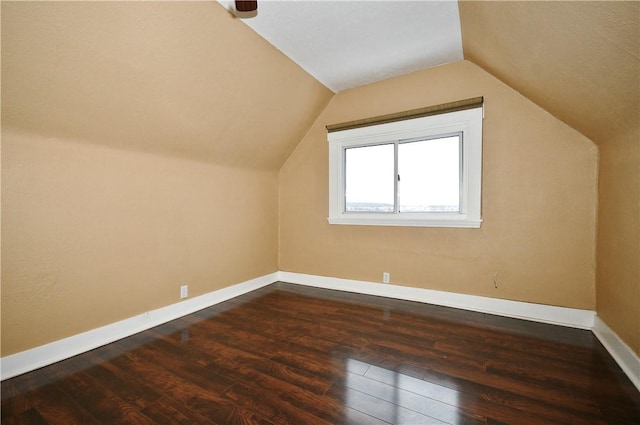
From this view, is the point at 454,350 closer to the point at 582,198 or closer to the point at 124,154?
the point at 582,198

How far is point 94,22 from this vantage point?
5.29 ft

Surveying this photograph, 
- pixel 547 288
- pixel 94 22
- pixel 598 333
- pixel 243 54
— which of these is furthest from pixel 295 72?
pixel 598 333

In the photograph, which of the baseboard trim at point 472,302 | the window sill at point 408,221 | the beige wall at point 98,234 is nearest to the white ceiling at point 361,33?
the beige wall at point 98,234

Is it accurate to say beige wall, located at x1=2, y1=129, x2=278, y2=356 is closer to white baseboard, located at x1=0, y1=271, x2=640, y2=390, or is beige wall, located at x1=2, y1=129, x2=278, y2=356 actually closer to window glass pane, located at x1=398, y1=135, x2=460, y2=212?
white baseboard, located at x1=0, y1=271, x2=640, y2=390

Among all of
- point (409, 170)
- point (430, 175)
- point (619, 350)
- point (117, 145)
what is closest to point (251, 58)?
point (117, 145)

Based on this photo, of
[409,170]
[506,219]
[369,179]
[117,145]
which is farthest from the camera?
[369,179]

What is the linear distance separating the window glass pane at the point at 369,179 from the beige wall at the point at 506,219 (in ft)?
1.09

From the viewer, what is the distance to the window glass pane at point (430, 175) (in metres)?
3.03

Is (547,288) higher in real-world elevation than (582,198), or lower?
lower

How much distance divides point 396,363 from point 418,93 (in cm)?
278

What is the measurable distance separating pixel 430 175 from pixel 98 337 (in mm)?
3544

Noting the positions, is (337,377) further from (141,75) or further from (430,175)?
(141,75)

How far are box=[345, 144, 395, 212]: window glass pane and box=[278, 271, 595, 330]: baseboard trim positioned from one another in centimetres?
99

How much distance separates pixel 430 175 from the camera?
124 inches
